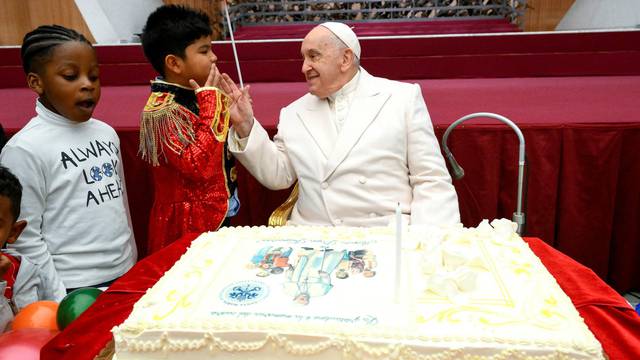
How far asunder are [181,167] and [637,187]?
6.17ft

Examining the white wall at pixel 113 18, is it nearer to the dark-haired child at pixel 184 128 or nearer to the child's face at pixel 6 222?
the dark-haired child at pixel 184 128

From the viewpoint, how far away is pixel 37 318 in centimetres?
131

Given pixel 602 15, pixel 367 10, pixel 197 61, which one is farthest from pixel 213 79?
pixel 602 15

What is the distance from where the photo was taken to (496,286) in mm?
1053

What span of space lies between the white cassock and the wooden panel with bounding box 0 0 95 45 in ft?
12.0

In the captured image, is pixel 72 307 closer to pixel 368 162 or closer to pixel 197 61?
pixel 197 61

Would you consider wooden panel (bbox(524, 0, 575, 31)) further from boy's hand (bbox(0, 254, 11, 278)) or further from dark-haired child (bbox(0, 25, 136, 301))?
boy's hand (bbox(0, 254, 11, 278))

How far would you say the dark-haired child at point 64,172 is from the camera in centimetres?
159

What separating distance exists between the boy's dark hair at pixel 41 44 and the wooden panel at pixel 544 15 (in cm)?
528

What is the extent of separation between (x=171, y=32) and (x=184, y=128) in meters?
0.33

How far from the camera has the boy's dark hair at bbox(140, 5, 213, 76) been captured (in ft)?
5.84

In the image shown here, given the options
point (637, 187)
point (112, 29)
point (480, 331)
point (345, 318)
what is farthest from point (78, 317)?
point (112, 29)

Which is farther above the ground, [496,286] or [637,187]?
[496,286]

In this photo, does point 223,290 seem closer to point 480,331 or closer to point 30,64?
point 480,331
